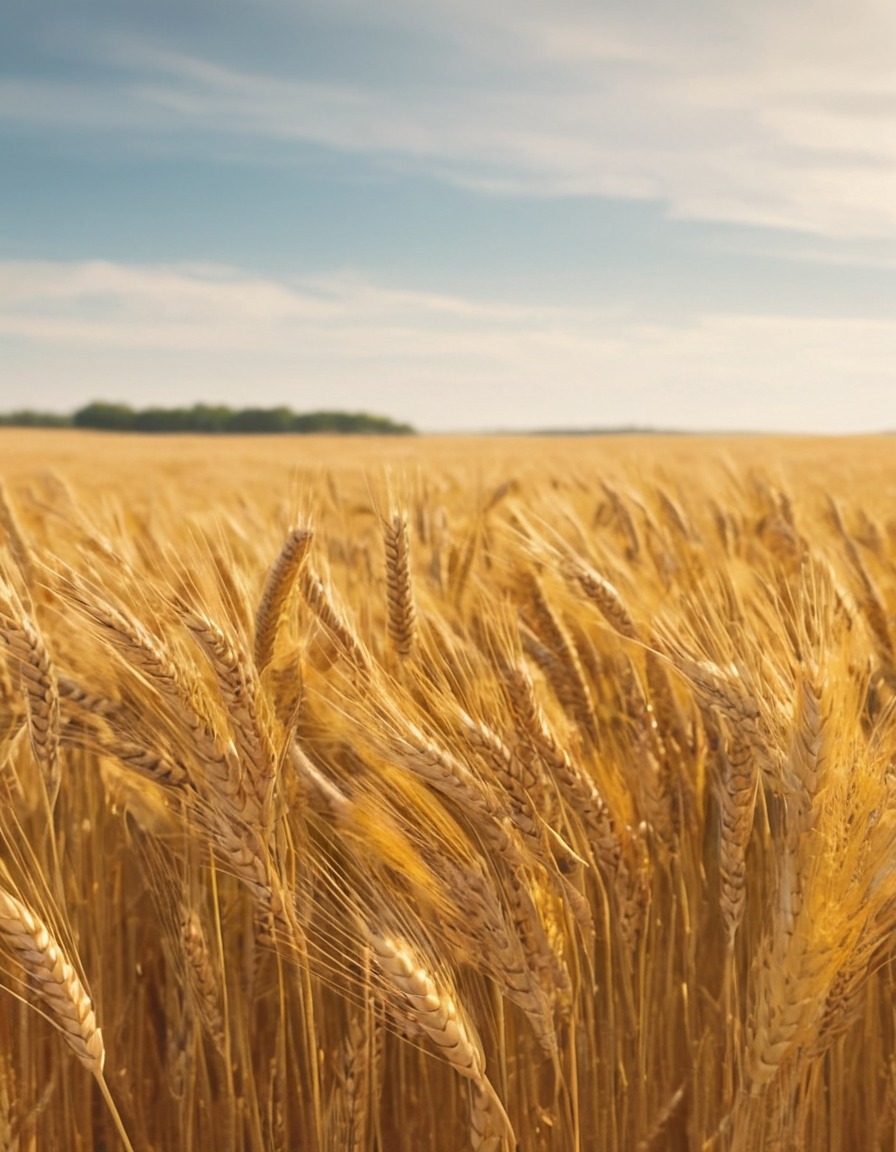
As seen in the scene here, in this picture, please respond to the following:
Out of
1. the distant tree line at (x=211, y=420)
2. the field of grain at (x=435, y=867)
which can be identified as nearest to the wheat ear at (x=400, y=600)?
the field of grain at (x=435, y=867)

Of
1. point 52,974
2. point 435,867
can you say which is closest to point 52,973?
point 52,974

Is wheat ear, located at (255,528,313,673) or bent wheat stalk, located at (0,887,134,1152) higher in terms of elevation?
wheat ear, located at (255,528,313,673)

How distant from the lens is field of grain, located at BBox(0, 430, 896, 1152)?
3.83 ft

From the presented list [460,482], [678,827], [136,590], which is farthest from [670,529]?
[460,482]

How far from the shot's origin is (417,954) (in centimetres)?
113

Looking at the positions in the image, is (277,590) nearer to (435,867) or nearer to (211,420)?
(435,867)

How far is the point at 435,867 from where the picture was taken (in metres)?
1.21

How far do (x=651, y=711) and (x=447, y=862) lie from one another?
54 centimetres

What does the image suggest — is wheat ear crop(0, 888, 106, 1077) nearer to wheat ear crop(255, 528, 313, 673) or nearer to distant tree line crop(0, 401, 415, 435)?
wheat ear crop(255, 528, 313, 673)

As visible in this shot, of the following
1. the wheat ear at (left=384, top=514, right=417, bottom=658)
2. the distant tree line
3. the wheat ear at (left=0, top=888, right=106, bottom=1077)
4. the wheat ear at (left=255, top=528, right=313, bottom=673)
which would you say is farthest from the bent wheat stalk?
the distant tree line

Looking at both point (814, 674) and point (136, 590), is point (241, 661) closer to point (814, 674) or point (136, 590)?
point (136, 590)

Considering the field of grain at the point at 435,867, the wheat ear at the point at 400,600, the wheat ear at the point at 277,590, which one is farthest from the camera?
the wheat ear at the point at 400,600

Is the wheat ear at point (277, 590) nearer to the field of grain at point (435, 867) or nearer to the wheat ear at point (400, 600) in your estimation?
the field of grain at point (435, 867)

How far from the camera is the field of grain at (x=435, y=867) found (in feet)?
3.83
